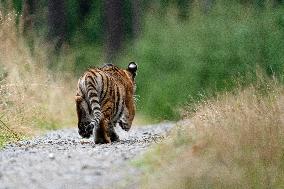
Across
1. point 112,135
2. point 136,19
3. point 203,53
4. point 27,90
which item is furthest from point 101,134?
point 136,19

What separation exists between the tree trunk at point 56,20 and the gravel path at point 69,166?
79.2 ft

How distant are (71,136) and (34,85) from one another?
236 centimetres

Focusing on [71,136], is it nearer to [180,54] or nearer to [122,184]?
[180,54]

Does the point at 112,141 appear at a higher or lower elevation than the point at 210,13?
lower

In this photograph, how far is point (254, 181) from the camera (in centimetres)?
986

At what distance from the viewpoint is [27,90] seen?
19.8 m

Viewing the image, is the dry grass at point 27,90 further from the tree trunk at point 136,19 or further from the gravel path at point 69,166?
the tree trunk at point 136,19

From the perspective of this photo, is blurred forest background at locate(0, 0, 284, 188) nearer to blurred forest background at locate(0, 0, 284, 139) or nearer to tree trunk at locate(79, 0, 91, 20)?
blurred forest background at locate(0, 0, 284, 139)

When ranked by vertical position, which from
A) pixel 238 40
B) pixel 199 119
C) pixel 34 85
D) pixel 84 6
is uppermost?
pixel 84 6

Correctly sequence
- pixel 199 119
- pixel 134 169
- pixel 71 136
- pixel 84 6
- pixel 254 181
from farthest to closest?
pixel 84 6 < pixel 71 136 < pixel 199 119 < pixel 134 169 < pixel 254 181

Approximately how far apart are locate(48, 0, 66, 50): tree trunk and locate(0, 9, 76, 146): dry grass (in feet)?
50.1

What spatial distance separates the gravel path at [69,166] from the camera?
10008 millimetres

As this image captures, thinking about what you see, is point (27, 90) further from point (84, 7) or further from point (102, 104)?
point (84, 7)

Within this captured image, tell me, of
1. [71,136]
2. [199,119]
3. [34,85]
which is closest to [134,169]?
[199,119]
